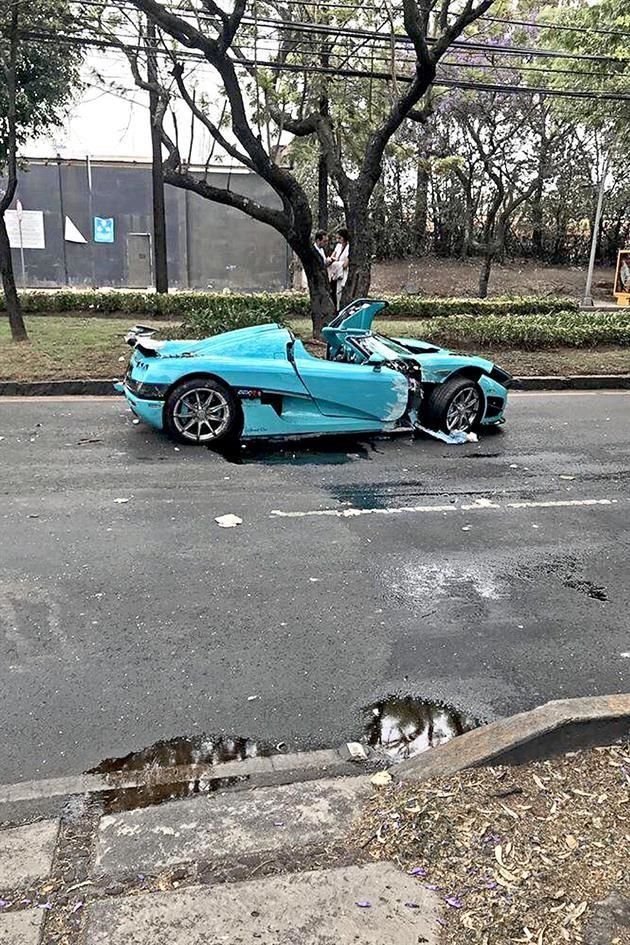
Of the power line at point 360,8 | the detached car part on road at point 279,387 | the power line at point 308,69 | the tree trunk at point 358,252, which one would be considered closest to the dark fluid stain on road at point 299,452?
the detached car part on road at point 279,387

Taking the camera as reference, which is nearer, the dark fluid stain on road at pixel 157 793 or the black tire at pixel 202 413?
the dark fluid stain on road at pixel 157 793

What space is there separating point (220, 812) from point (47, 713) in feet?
3.56

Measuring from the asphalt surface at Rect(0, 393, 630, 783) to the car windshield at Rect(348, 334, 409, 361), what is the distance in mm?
1108

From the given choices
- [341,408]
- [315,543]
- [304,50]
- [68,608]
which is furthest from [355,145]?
[68,608]

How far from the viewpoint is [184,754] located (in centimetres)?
322

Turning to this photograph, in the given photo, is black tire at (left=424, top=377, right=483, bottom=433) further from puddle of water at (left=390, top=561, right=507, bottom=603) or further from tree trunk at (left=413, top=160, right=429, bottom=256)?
tree trunk at (left=413, top=160, right=429, bottom=256)

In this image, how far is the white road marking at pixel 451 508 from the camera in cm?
614

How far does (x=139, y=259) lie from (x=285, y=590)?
2163 centimetres

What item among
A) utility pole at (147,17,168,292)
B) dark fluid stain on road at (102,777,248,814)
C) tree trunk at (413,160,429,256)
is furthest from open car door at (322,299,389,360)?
tree trunk at (413,160,429,256)

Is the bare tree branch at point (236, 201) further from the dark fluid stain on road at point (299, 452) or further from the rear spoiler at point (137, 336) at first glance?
the dark fluid stain on road at point (299, 452)

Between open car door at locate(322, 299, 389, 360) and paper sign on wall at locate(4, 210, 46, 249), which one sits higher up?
paper sign on wall at locate(4, 210, 46, 249)

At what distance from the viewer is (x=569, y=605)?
15.4 ft

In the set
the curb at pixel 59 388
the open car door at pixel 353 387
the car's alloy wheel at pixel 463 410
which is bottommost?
the curb at pixel 59 388

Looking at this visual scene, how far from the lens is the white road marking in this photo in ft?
20.1
